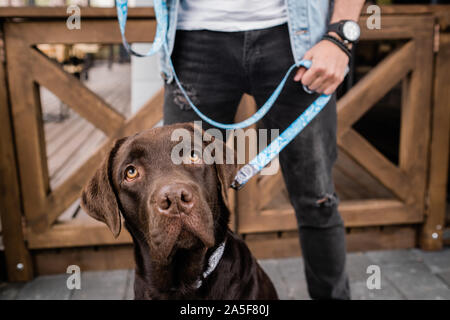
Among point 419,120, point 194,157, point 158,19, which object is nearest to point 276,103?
point 194,157

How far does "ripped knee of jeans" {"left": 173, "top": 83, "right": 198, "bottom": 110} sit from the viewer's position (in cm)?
188

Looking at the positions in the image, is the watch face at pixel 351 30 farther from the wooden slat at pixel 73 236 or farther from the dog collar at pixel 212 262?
the wooden slat at pixel 73 236

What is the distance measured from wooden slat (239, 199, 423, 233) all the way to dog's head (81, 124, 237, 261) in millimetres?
1387

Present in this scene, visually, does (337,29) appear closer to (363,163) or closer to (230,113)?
(230,113)

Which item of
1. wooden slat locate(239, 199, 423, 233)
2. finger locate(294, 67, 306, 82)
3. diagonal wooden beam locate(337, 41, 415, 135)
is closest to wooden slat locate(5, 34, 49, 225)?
wooden slat locate(239, 199, 423, 233)

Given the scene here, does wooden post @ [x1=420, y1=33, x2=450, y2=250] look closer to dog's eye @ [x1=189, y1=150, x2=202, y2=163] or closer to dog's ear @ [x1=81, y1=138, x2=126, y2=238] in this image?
dog's eye @ [x1=189, y1=150, x2=202, y2=163]

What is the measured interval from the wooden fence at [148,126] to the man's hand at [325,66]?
46.6 inches

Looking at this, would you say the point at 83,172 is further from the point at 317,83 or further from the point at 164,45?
the point at 317,83

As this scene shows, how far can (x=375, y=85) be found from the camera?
3.01m

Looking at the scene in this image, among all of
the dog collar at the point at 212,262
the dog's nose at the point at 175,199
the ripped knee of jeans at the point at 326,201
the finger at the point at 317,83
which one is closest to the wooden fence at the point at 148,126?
the ripped knee of jeans at the point at 326,201
